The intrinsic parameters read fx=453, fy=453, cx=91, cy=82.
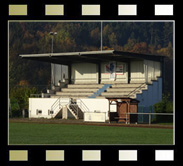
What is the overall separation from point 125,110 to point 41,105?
12.2 metres

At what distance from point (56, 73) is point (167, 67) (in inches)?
859

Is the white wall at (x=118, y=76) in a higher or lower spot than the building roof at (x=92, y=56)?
lower

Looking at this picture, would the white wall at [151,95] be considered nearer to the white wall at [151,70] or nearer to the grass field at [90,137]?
the white wall at [151,70]

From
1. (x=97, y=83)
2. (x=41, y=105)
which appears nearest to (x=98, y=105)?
(x=41, y=105)

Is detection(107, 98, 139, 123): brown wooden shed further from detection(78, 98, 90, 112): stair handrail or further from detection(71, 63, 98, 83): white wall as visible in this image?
detection(71, 63, 98, 83): white wall

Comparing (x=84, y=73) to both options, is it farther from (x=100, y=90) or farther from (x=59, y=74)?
(x=100, y=90)

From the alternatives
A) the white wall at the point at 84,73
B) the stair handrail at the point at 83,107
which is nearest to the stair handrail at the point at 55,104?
the stair handrail at the point at 83,107

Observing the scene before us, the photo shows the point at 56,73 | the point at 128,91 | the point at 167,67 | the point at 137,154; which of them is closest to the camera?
the point at 137,154

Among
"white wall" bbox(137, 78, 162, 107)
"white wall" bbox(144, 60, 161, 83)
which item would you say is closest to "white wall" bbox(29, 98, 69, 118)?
"white wall" bbox(137, 78, 162, 107)

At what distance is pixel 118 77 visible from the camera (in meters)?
47.7

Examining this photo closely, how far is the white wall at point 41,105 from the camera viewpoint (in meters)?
44.8

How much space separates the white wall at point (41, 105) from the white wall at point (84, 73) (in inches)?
249
